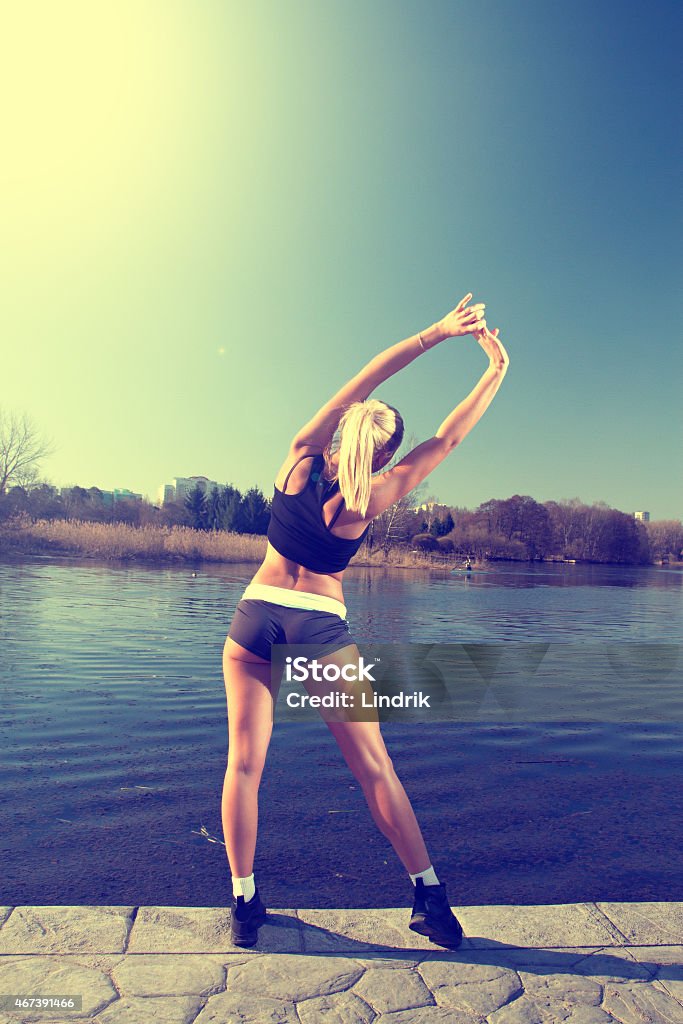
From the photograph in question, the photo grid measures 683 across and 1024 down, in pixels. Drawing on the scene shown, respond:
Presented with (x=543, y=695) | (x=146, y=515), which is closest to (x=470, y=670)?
(x=543, y=695)

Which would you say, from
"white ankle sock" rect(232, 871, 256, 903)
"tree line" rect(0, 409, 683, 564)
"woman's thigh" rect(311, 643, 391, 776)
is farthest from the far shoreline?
"woman's thigh" rect(311, 643, 391, 776)

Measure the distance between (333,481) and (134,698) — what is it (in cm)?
580

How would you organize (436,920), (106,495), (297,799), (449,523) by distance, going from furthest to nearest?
(106,495), (449,523), (297,799), (436,920)

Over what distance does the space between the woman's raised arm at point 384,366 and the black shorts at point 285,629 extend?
0.61 metres

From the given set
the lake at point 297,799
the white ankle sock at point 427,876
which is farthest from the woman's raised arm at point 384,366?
the lake at point 297,799

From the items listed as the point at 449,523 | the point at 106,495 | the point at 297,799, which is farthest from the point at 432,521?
the point at 106,495

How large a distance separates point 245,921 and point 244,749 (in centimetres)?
60

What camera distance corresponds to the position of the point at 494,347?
295 centimetres

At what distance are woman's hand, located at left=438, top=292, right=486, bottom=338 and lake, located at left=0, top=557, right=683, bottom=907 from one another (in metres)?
2.41

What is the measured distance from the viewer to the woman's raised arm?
111 inches

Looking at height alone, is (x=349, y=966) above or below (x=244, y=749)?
below

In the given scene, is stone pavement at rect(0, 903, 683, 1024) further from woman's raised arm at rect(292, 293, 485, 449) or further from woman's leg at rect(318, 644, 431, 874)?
woman's raised arm at rect(292, 293, 485, 449)

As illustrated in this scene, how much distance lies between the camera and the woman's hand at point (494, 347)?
294cm

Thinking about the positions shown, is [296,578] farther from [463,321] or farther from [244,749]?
[463,321]
